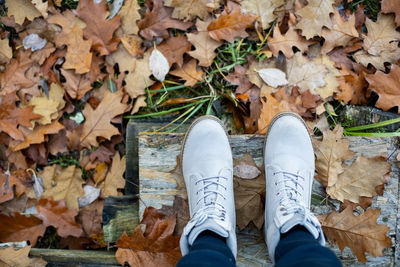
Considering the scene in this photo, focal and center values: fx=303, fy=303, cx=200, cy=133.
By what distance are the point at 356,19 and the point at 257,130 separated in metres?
0.91

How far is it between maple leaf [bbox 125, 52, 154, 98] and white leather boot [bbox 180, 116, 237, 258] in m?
0.42

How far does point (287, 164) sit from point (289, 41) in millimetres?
726

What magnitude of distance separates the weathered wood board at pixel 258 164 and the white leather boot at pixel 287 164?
8 cm

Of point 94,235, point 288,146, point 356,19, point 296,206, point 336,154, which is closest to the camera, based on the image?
point 296,206

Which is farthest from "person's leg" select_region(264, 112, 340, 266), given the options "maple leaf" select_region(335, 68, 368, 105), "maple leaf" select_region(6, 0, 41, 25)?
"maple leaf" select_region(6, 0, 41, 25)

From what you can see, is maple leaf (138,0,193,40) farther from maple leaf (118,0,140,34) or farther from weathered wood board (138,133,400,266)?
weathered wood board (138,133,400,266)

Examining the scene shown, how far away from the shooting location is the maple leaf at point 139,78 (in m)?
1.87

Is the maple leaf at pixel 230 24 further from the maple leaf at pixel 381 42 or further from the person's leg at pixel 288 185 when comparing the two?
the maple leaf at pixel 381 42

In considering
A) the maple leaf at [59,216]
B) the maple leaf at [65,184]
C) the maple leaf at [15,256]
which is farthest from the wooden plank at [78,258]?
the maple leaf at [65,184]

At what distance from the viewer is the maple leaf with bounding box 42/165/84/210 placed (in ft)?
6.53

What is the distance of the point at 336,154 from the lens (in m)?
1.59

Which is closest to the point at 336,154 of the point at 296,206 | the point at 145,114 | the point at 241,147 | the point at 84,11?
the point at 296,206

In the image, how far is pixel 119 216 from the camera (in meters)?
1.72

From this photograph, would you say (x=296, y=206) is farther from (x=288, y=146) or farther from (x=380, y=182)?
(x=380, y=182)
